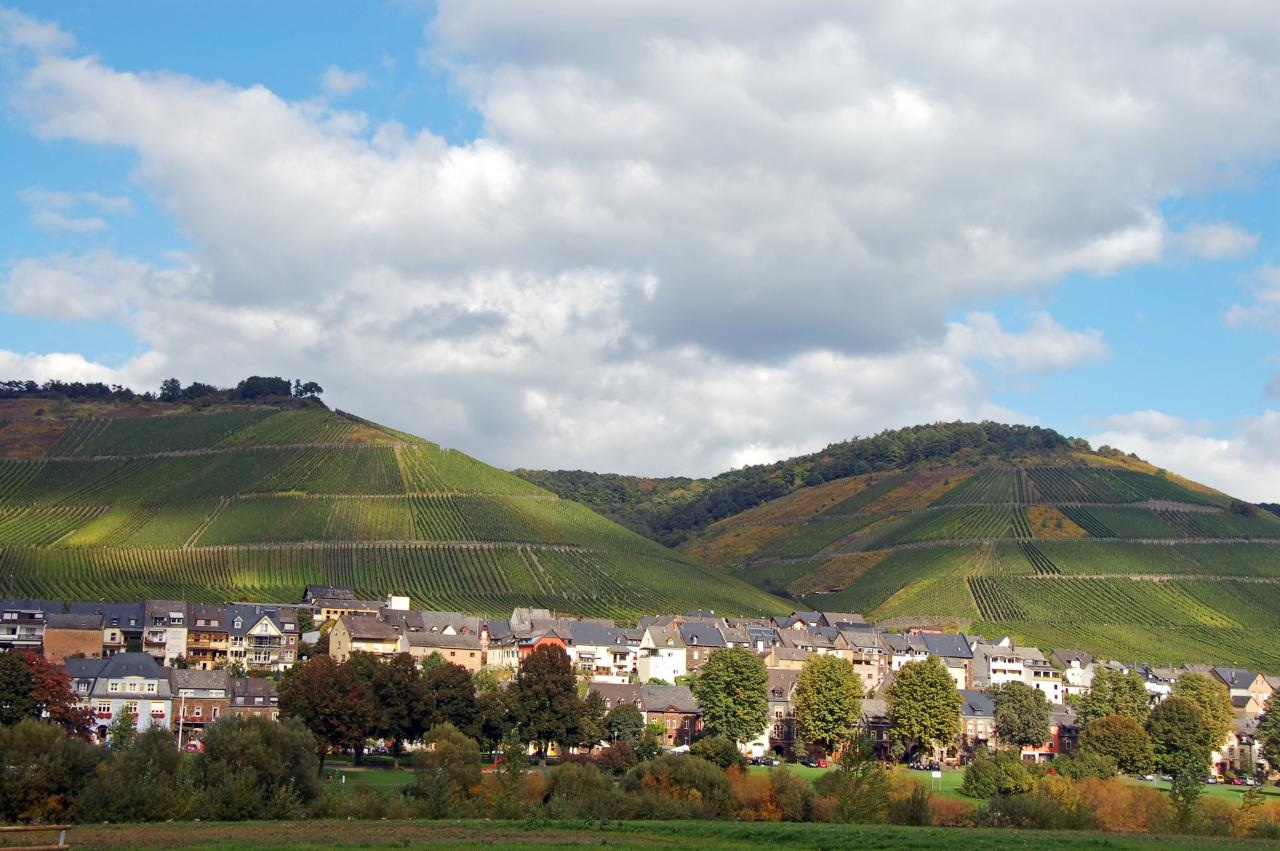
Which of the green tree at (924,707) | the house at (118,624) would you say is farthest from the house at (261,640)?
the green tree at (924,707)

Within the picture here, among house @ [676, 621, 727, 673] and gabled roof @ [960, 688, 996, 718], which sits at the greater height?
house @ [676, 621, 727, 673]

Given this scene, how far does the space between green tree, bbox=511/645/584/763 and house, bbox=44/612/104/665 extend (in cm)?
4099

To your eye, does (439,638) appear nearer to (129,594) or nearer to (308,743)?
(129,594)

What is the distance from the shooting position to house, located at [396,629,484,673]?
447 feet

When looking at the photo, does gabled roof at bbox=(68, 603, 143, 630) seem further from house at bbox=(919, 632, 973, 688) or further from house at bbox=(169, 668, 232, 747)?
house at bbox=(919, 632, 973, 688)

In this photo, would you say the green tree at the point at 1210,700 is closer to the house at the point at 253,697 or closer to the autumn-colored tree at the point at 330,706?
the autumn-colored tree at the point at 330,706

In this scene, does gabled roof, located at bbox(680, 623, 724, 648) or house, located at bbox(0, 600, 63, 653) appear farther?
gabled roof, located at bbox(680, 623, 724, 648)

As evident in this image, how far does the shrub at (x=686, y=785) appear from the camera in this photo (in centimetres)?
7194

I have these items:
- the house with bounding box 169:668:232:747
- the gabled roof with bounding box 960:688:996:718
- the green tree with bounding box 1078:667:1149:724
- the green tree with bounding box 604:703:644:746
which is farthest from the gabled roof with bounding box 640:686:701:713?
the house with bounding box 169:668:232:747

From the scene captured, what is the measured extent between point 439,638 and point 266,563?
144ft

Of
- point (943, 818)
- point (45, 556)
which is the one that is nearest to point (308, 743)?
point (943, 818)

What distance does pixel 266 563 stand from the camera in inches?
6870

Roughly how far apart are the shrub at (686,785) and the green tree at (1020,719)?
4957cm

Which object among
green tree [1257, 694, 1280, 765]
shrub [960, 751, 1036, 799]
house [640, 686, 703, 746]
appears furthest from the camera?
house [640, 686, 703, 746]
